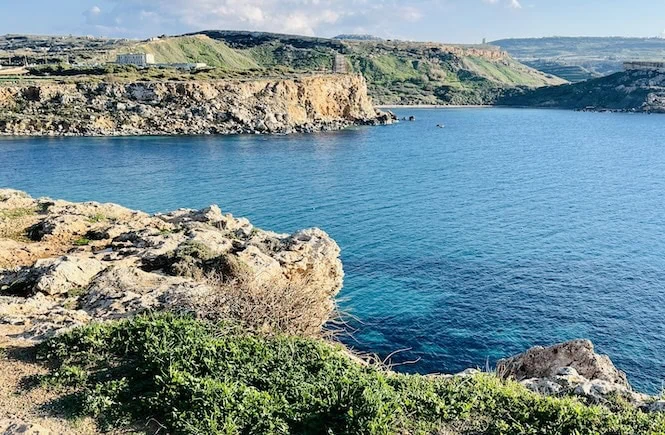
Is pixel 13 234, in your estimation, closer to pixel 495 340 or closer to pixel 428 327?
pixel 428 327

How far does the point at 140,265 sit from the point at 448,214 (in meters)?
32.8

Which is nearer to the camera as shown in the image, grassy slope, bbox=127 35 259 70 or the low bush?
the low bush

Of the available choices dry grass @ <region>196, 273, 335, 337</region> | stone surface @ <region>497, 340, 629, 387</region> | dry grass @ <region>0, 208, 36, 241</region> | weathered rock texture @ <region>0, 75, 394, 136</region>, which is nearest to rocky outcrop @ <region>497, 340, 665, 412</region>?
stone surface @ <region>497, 340, 629, 387</region>

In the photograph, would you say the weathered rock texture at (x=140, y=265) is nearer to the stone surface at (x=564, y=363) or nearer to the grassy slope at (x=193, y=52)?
the stone surface at (x=564, y=363)

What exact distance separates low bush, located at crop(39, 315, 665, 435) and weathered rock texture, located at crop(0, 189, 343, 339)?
1.91 metres

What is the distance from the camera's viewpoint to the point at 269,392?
10.8 metres

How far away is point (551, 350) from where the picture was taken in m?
18.5

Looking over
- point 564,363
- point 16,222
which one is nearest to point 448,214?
point 564,363

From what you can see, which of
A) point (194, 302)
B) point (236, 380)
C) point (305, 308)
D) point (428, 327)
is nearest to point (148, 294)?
point (194, 302)

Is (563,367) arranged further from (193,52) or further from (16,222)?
(193,52)

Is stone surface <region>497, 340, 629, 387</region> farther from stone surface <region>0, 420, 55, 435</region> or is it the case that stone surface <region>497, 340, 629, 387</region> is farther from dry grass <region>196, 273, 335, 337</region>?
stone surface <region>0, 420, 55, 435</region>

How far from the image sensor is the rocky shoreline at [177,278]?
1416cm

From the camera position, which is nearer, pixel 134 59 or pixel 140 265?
pixel 140 265

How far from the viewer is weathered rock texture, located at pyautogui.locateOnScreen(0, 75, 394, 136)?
9400 centimetres
